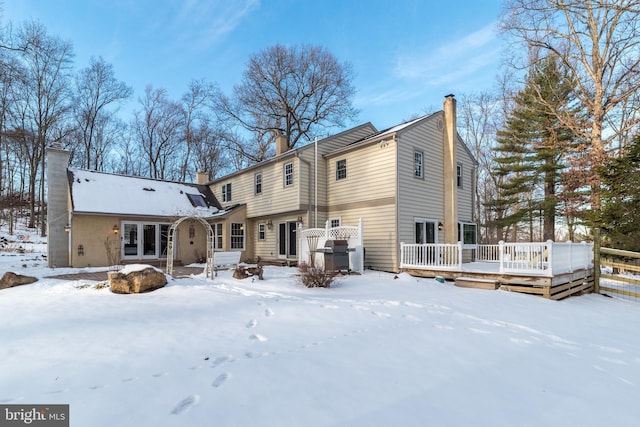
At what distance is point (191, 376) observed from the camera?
3248mm

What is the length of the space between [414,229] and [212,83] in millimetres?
23804

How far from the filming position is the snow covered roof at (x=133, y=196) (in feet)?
45.4

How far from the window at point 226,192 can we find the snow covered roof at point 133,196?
64 centimetres

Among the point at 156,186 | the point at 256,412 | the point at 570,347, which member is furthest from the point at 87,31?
the point at 570,347

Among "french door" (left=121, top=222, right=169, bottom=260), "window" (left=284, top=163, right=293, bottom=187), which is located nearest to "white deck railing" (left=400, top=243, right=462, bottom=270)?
"window" (left=284, top=163, right=293, bottom=187)

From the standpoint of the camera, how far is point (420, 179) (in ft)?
41.4

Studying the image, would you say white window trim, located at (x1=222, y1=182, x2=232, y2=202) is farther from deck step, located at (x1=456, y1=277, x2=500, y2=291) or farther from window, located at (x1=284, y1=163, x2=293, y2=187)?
deck step, located at (x1=456, y1=277, x2=500, y2=291)

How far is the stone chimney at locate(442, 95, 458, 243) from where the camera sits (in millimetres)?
13117

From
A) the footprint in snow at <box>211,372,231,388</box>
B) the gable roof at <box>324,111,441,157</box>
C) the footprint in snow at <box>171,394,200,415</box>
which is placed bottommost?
the footprint in snow at <box>211,372,231,388</box>

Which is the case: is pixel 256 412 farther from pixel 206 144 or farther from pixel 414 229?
pixel 206 144

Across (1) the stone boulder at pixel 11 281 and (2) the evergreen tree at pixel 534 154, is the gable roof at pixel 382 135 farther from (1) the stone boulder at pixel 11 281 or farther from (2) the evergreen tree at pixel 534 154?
(1) the stone boulder at pixel 11 281

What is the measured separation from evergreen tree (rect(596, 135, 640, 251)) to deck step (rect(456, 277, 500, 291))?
7.00m

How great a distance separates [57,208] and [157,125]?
16.1 m

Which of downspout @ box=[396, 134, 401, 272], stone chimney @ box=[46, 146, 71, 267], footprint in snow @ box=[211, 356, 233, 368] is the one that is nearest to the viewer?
footprint in snow @ box=[211, 356, 233, 368]
